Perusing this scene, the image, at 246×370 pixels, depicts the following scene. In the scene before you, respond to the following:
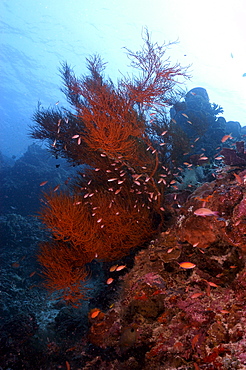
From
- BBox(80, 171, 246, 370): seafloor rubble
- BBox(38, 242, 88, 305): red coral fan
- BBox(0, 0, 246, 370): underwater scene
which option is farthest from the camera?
BBox(38, 242, 88, 305): red coral fan

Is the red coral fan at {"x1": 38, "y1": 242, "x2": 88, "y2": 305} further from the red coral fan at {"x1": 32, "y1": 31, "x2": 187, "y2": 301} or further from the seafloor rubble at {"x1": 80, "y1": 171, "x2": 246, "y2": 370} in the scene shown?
the seafloor rubble at {"x1": 80, "y1": 171, "x2": 246, "y2": 370}

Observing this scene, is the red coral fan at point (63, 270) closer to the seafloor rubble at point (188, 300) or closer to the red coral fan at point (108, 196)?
the red coral fan at point (108, 196)

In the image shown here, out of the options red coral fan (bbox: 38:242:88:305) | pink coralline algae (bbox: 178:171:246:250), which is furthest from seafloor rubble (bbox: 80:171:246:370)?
red coral fan (bbox: 38:242:88:305)

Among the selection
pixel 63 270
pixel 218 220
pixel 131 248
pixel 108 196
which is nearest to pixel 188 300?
pixel 218 220

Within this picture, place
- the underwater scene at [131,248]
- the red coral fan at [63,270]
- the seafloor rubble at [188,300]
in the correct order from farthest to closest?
the red coral fan at [63,270] < the underwater scene at [131,248] < the seafloor rubble at [188,300]

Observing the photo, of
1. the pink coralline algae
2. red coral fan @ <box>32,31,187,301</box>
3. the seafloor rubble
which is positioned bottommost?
the seafloor rubble

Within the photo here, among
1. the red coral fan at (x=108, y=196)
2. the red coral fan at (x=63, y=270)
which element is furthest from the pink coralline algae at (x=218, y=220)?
the red coral fan at (x=63, y=270)

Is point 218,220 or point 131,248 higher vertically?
point 218,220

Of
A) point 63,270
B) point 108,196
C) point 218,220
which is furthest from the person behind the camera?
point 108,196

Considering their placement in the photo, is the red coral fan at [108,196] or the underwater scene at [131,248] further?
the red coral fan at [108,196]

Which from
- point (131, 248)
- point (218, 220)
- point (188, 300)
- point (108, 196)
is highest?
point (108, 196)

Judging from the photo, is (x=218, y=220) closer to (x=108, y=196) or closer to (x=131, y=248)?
(x=108, y=196)

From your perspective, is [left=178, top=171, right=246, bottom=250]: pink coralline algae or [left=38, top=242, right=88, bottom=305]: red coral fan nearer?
[left=178, top=171, right=246, bottom=250]: pink coralline algae

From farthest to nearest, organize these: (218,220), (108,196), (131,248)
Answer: (131,248), (108,196), (218,220)
